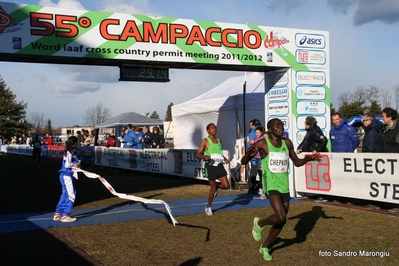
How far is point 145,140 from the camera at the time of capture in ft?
67.4

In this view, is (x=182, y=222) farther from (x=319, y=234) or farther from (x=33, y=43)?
(x=33, y=43)

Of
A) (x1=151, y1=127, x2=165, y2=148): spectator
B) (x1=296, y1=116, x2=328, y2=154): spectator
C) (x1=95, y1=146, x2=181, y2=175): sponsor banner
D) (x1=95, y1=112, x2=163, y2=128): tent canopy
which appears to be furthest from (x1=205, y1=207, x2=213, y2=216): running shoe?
(x1=95, y1=112, x2=163, y2=128): tent canopy

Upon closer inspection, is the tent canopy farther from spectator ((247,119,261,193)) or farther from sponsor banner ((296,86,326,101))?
sponsor banner ((296,86,326,101))

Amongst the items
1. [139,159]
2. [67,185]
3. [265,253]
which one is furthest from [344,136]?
[139,159]

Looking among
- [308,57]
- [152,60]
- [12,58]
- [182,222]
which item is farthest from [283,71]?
[12,58]

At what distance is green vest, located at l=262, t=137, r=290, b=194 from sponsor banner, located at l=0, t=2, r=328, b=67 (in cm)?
598

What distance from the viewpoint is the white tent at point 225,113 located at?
18.0m

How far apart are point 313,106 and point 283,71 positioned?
4.31ft

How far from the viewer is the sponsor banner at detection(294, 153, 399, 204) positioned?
31.0 feet

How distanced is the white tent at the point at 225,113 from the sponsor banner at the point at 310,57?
2.58m

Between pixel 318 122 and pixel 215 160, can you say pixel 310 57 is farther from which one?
pixel 215 160

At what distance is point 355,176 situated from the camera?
10.3 m

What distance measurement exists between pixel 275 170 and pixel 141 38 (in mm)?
6376

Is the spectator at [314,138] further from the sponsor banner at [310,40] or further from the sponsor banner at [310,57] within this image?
the sponsor banner at [310,40]
